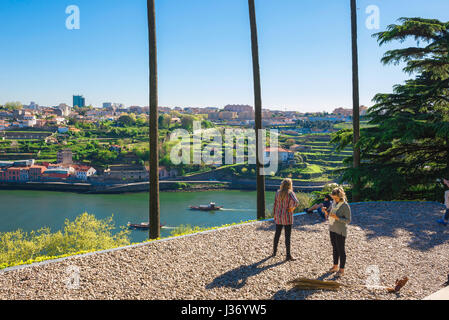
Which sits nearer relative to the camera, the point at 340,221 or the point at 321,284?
the point at 321,284

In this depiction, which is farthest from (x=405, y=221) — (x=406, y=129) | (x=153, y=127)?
(x=153, y=127)

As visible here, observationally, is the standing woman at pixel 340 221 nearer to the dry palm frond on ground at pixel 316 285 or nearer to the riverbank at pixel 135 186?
the dry palm frond on ground at pixel 316 285

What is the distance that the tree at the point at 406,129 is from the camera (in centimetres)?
787

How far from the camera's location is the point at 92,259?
3.76 metres

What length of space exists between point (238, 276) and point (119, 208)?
123ft

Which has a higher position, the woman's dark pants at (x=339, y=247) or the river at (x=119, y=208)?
the woman's dark pants at (x=339, y=247)

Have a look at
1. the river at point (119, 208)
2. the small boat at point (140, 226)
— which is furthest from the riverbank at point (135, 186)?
the small boat at point (140, 226)

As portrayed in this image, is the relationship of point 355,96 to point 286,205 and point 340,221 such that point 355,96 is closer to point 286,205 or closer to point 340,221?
point 286,205

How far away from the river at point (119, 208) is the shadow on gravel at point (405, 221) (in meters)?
20.3

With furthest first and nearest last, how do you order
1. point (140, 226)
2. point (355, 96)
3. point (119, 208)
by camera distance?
point (119, 208), point (140, 226), point (355, 96)

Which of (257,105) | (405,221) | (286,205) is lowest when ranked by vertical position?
(405,221)

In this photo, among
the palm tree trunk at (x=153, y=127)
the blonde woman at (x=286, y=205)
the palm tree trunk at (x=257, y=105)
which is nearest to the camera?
the blonde woman at (x=286, y=205)

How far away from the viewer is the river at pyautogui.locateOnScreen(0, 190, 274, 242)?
3189 centimetres

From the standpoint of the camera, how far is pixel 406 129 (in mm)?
7395
